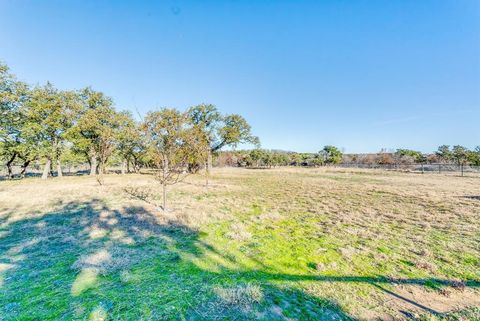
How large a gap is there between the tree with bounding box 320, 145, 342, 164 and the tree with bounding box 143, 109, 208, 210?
70.3 meters

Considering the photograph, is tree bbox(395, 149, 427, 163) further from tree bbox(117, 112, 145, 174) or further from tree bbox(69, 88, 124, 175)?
tree bbox(69, 88, 124, 175)

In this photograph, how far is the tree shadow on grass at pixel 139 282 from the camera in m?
3.04

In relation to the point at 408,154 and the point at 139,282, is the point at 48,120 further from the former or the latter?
the point at 408,154

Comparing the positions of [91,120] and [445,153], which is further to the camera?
[445,153]

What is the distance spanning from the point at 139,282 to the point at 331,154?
7849 cm

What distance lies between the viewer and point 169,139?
9273 millimetres

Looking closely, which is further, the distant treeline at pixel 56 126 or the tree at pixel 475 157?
the tree at pixel 475 157

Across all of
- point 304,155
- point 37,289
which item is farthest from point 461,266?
point 304,155

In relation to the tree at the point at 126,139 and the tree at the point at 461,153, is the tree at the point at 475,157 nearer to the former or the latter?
the tree at the point at 461,153

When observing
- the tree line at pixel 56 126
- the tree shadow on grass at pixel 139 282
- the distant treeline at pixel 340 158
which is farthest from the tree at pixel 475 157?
the tree shadow on grass at pixel 139 282

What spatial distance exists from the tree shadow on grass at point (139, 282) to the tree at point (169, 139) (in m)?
3.87

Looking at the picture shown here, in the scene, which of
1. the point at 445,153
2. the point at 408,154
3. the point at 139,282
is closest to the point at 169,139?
the point at 139,282

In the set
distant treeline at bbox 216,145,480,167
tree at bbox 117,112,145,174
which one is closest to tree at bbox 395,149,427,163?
distant treeline at bbox 216,145,480,167

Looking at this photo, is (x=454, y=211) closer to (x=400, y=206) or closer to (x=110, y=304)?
(x=400, y=206)
